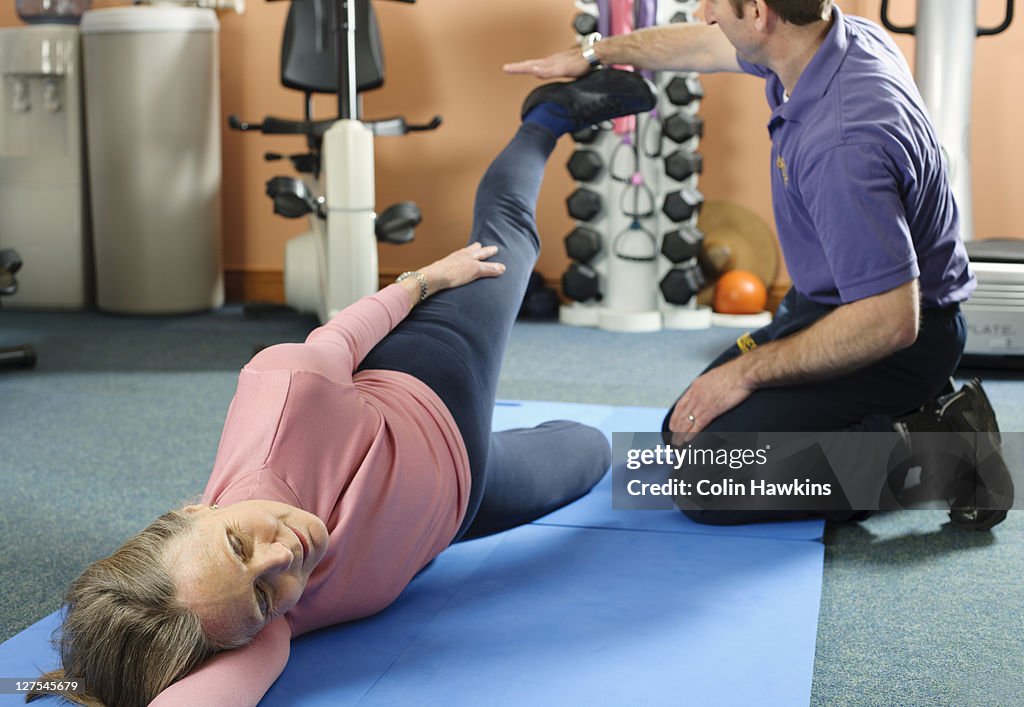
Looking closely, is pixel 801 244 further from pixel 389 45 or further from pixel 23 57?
pixel 23 57

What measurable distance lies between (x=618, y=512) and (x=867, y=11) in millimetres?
2862

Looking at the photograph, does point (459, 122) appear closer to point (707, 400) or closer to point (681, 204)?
point (681, 204)

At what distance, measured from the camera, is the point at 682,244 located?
13.6ft

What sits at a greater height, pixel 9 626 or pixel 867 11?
pixel 867 11

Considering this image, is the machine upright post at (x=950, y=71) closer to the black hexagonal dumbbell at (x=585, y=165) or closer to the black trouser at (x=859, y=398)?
the black hexagonal dumbbell at (x=585, y=165)

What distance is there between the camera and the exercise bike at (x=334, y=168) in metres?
3.66

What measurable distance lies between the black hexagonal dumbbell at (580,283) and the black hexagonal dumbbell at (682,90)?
72cm

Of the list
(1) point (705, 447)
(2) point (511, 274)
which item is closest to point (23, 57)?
(2) point (511, 274)

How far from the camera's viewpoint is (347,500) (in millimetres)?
1478

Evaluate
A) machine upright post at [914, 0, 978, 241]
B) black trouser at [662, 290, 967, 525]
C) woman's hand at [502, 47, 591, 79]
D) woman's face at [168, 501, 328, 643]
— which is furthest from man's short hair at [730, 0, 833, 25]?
machine upright post at [914, 0, 978, 241]

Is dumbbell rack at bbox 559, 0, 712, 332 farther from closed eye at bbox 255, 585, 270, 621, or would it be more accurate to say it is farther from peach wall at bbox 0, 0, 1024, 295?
closed eye at bbox 255, 585, 270, 621

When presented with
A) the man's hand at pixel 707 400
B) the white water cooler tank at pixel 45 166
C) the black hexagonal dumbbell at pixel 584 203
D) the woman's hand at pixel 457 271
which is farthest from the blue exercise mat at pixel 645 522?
the white water cooler tank at pixel 45 166

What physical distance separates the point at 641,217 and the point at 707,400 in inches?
86.8

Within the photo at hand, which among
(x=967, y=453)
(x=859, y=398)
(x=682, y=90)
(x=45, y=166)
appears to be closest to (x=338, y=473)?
(x=859, y=398)
